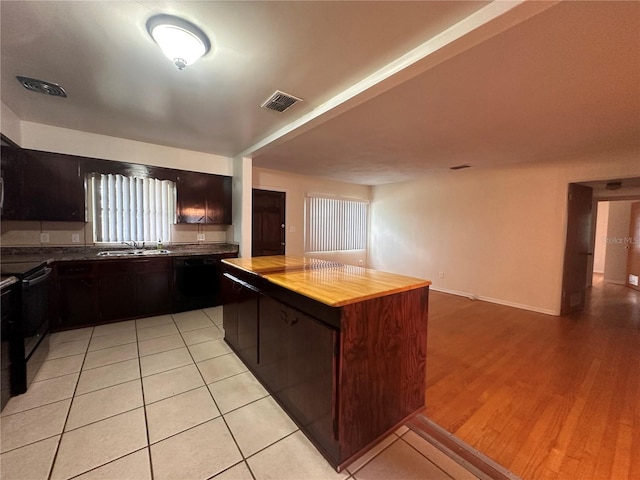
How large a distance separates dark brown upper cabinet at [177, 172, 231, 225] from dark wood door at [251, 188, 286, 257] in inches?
26.7

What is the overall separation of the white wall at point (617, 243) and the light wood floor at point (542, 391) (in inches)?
136

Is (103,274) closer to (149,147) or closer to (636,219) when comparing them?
(149,147)

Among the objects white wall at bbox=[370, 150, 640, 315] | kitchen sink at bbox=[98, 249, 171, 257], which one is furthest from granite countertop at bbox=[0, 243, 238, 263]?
white wall at bbox=[370, 150, 640, 315]

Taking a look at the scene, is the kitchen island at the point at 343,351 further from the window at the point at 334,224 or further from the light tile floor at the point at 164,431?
the window at the point at 334,224

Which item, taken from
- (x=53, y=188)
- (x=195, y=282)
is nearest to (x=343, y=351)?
(x=195, y=282)

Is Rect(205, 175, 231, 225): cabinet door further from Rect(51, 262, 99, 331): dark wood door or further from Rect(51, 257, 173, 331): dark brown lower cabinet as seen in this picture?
Rect(51, 262, 99, 331): dark wood door

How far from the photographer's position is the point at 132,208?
372 centimetres

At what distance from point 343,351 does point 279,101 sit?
2178 mm

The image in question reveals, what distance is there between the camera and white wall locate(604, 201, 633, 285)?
585cm

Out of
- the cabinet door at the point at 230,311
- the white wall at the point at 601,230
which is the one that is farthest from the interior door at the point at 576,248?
the cabinet door at the point at 230,311

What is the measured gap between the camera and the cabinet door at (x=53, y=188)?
9.82ft

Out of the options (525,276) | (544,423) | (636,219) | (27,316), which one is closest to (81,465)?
(27,316)

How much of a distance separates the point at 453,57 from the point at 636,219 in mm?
7015

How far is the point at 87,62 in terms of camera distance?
5.96 ft
